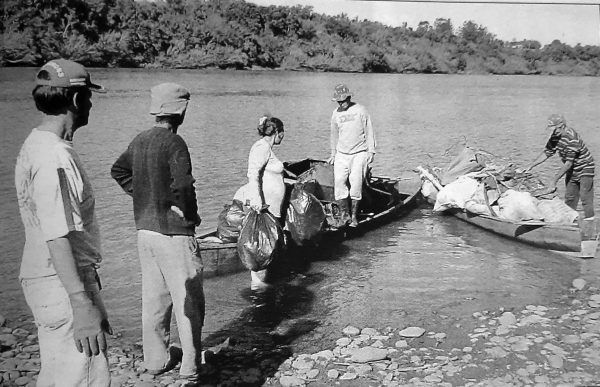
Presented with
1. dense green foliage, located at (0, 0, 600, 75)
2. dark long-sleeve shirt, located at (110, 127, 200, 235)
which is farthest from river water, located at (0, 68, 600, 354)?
dark long-sleeve shirt, located at (110, 127, 200, 235)

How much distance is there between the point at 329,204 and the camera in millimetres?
9062

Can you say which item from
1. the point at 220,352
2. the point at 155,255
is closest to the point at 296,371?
the point at 220,352

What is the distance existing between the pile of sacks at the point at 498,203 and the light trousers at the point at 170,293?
640 cm

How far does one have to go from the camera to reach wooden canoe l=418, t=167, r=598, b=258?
330 inches

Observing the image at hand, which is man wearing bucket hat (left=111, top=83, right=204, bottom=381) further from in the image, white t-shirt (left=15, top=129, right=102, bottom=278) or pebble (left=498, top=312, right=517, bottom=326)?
pebble (left=498, top=312, right=517, bottom=326)

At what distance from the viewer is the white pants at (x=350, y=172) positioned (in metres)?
8.81

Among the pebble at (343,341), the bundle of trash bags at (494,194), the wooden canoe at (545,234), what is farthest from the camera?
the bundle of trash bags at (494,194)

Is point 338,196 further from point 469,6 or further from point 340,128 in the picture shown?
point 469,6

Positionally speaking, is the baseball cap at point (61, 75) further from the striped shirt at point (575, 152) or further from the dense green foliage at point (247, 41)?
the dense green foliage at point (247, 41)

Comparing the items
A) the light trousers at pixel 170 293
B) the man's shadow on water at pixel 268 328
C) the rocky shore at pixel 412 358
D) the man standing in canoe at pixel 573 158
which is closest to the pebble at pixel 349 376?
the rocky shore at pixel 412 358

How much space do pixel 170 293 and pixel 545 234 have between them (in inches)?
250

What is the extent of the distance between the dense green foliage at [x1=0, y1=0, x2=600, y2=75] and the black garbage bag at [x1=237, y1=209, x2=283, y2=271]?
5815 mm

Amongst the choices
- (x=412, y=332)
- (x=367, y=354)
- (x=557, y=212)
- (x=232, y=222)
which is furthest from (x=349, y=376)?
(x=557, y=212)

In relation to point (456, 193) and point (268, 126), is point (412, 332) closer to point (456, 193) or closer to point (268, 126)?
point (268, 126)
